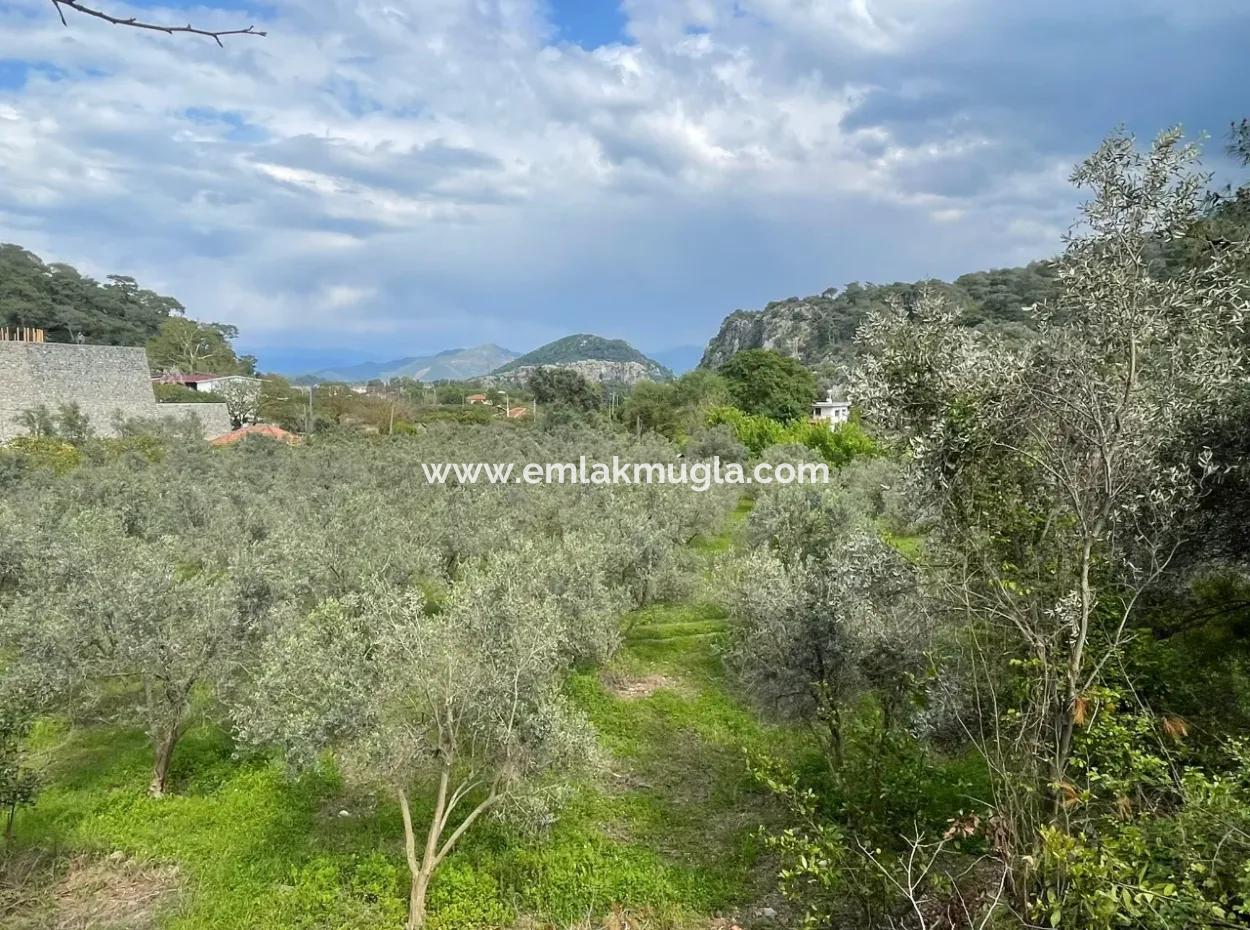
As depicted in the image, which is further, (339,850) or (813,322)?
(813,322)

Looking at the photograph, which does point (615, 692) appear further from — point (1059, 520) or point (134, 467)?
point (134, 467)

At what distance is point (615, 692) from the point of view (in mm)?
16016

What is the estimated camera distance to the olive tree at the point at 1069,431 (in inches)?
238

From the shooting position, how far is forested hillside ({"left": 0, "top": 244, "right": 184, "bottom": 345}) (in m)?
73.1

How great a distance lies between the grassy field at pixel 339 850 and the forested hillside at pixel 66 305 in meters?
77.6

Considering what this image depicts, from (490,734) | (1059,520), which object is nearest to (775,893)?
(490,734)

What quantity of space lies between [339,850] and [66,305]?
90378mm

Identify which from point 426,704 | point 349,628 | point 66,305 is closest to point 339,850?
point 426,704

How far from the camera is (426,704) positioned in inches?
345

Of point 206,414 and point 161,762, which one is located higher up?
point 206,414

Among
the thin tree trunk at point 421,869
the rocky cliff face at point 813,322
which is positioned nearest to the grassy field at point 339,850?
the thin tree trunk at point 421,869

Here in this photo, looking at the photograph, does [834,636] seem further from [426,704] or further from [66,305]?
[66,305]

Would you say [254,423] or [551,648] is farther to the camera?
[254,423]

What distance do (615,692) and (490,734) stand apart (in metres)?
7.39
